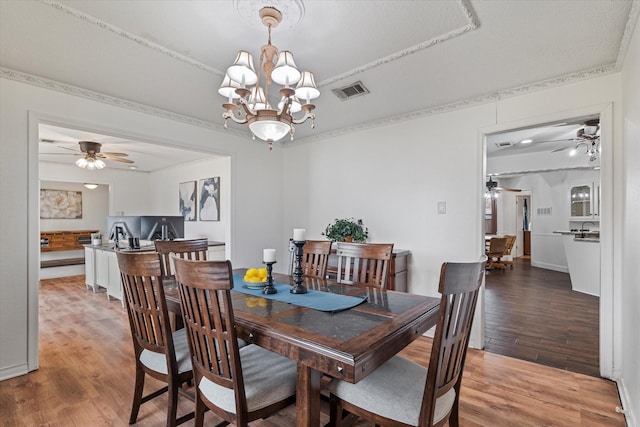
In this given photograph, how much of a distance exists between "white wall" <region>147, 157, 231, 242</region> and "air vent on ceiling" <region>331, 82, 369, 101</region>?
227 centimetres

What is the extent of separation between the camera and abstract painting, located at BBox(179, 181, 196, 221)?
20.5 ft

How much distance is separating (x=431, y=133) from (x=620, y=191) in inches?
62.3

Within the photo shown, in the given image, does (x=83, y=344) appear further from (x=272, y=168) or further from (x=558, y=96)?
(x=558, y=96)

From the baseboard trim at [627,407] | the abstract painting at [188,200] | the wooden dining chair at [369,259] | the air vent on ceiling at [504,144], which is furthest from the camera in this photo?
the abstract painting at [188,200]

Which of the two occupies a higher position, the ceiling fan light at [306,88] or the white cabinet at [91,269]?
the ceiling fan light at [306,88]

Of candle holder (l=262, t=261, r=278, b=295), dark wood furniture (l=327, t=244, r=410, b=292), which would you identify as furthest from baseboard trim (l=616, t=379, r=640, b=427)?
candle holder (l=262, t=261, r=278, b=295)

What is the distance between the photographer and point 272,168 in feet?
14.9

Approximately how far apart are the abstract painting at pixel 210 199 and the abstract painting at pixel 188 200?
11.3 inches

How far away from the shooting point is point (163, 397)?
7.00 feet

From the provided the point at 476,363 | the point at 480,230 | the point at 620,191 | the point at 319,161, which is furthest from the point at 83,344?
the point at 620,191

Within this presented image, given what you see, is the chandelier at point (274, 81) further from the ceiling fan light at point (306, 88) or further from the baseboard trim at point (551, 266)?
the baseboard trim at point (551, 266)

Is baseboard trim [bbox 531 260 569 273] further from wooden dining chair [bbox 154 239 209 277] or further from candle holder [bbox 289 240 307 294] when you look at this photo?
wooden dining chair [bbox 154 239 209 277]

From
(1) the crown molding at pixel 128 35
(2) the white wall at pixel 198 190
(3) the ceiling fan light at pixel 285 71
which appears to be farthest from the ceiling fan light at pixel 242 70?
(2) the white wall at pixel 198 190

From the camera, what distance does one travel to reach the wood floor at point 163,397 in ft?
6.17
